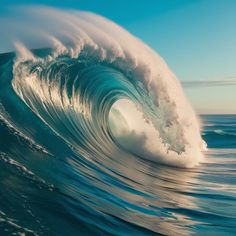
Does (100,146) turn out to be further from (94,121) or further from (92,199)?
(92,199)

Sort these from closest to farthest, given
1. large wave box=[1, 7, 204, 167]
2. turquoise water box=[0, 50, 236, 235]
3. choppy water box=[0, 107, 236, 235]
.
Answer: choppy water box=[0, 107, 236, 235] < turquoise water box=[0, 50, 236, 235] < large wave box=[1, 7, 204, 167]

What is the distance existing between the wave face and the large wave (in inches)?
1.5

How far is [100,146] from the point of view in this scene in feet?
39.5

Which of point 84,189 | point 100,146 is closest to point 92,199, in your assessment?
point 84,189

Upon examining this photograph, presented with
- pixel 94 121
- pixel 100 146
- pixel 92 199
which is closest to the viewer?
pixel 92 199

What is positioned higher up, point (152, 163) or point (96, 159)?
point (152, 163)

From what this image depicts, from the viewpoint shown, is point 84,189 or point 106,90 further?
point 106,90

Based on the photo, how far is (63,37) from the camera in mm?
13508

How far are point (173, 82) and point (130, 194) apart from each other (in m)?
9.02

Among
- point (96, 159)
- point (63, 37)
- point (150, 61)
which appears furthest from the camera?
point (150, 61)

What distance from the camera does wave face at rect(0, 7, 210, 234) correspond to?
6.04 meters

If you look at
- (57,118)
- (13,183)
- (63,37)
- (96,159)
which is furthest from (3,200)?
(63,37)

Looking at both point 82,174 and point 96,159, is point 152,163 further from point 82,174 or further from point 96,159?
point 82,174

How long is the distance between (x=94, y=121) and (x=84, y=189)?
816cm
